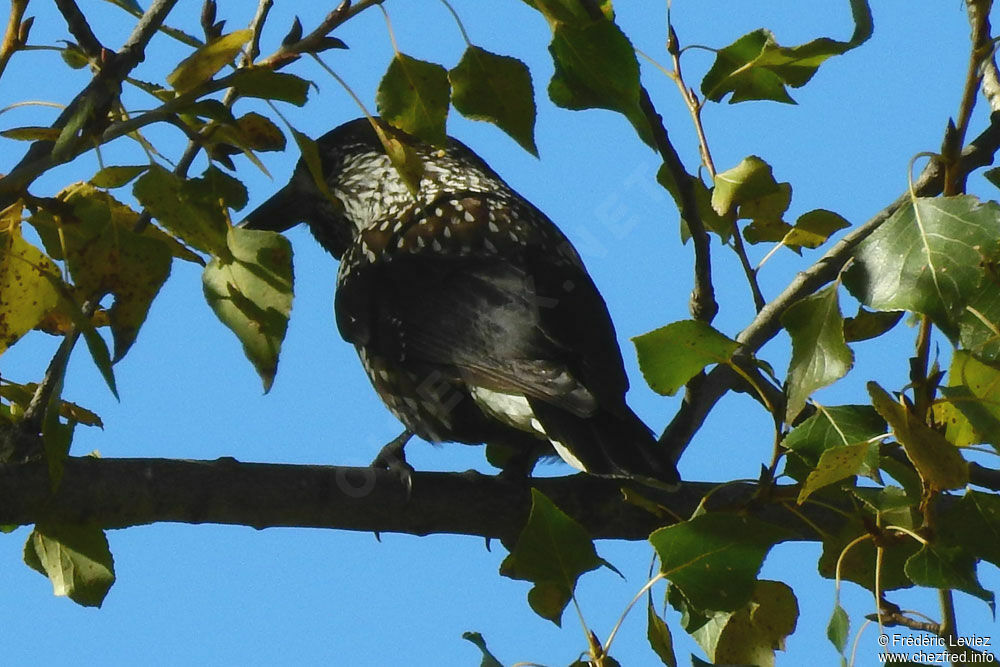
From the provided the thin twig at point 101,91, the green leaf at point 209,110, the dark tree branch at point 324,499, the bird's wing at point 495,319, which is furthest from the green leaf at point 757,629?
the thin twig at point 101,91

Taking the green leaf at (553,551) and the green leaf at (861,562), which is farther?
the green leaf at (861,562)

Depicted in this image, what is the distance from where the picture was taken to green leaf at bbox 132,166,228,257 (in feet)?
5.16

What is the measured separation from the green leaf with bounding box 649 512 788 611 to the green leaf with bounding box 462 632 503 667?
0.86ft

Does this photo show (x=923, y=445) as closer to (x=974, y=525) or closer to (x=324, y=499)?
(x=974, y=525)

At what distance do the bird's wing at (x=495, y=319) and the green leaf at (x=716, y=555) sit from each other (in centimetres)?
108

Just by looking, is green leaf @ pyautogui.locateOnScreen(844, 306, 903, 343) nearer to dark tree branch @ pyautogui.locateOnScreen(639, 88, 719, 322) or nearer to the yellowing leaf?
dark tree branch @ pyautogui.locateOnScreen(639, 88, 719, 322)

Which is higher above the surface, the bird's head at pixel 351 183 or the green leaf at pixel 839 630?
the bird's head at pixel 351 183

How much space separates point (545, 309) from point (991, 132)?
3.80ft

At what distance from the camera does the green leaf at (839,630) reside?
168cm

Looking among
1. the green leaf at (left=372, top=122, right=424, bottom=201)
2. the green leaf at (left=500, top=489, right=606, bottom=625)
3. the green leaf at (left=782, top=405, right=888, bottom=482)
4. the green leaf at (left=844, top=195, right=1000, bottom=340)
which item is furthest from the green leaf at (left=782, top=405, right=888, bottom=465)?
the green leaf at (left=372, top=122, right=424, bottom=201)

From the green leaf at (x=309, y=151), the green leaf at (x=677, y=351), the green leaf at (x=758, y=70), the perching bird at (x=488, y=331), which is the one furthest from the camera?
the perching bird at (x=488, y=331)

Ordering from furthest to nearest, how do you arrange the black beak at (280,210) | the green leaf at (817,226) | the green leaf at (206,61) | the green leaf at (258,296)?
the black beak at (280,210), the green leaf at (817,226), the green leaf at (258,296), the green leaf at (206,61)

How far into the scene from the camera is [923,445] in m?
1.62

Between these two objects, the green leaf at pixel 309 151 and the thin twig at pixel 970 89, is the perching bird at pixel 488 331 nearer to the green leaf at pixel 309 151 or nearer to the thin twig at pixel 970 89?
the thin twig at pixel 970 89
